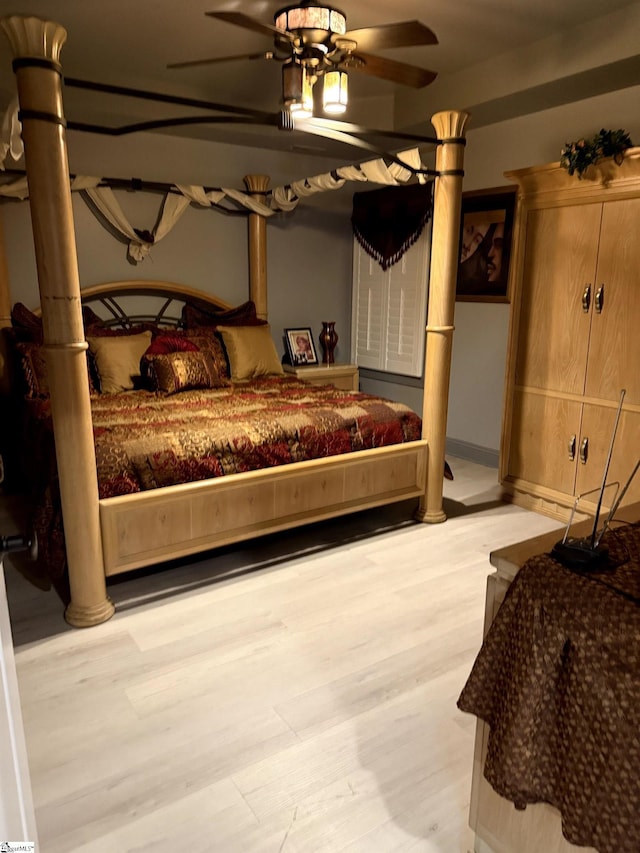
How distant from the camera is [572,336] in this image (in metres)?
3.44

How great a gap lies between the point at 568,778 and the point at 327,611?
160 centimetres

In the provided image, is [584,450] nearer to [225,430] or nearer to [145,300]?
[225,430]

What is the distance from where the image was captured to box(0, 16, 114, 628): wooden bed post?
2.07 metres

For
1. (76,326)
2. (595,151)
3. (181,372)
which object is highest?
(595,151)

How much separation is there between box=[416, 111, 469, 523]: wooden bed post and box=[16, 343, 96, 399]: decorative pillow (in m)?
2.09

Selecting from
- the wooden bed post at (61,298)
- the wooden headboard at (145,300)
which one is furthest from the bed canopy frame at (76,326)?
the wooden headboard at (145,300)

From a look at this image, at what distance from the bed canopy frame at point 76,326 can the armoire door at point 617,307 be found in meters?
0.80

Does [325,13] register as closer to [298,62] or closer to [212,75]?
[298,62]

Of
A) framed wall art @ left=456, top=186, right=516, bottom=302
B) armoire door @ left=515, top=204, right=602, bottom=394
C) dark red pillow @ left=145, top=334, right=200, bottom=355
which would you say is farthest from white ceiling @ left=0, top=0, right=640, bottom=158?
dark red pillow @ left=145, top=334, right=200, bottom=355

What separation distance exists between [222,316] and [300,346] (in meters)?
0.81

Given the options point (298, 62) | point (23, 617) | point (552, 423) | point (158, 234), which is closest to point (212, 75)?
point (158, 234)

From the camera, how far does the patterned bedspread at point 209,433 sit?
2635 mm

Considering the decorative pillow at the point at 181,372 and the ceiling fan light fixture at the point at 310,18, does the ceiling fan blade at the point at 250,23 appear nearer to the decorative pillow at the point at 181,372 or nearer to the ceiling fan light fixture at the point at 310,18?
the ceiling fan light fixture at the point at 310,18

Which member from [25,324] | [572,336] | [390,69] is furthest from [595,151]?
[25,324]
